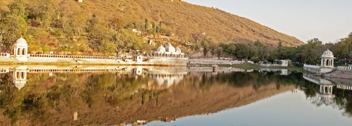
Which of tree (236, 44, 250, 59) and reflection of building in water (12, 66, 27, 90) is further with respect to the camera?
tree (236, 44, 250, 59)

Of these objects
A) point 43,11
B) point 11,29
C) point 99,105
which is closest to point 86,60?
point 11,29

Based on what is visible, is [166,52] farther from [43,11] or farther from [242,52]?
[43,11]

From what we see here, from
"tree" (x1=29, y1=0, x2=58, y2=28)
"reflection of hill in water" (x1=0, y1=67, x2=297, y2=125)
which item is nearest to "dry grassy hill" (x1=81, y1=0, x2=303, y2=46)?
"tree" (x1=29, y1=0, x2=58, y2=28)

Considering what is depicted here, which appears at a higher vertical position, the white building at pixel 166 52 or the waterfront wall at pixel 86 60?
the white building at pixel 166 52

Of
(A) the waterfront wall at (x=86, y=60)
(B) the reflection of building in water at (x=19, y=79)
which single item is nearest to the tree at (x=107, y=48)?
(A) the waterfront wall at (x=86, y=60)

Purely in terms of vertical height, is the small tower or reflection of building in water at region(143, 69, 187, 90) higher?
the small tower

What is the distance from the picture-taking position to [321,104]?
20.4 m

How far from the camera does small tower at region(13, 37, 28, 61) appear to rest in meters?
48.2

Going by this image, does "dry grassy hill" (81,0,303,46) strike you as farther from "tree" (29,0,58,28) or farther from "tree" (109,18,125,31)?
"tree" (29,0,58,28)

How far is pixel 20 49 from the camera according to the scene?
48.6 metres

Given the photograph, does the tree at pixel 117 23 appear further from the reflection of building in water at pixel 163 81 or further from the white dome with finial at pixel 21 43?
the reflection of building in water at pixel 163 81

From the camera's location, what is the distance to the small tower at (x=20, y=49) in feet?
158

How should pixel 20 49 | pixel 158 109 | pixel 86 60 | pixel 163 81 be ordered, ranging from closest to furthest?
pixel 158 109 < pixel 163 81 < pixel 20 49 < pixel 86 60

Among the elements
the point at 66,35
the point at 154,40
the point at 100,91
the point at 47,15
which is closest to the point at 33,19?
the point at 47,15
